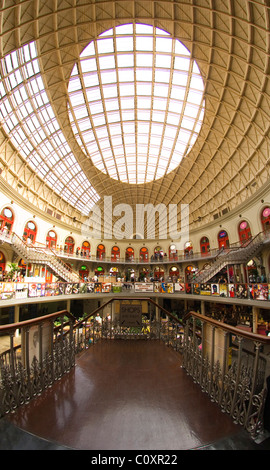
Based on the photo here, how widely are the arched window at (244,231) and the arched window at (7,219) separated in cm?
2528

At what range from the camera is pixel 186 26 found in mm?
15891

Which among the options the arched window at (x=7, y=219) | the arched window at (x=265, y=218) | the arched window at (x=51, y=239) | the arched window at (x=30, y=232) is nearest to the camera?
the arched window at (x=265, y=218)

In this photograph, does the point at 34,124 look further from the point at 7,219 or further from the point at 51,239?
the point at 51,239

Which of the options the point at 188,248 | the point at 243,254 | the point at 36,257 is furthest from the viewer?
the point at 188,248

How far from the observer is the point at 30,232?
24875 millimetres

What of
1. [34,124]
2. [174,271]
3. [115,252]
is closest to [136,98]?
[34,124]

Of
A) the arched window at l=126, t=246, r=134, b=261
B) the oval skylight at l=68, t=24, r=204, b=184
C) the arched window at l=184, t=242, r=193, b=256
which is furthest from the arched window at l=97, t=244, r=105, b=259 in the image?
the arched window at l=184, t=242, r=193, b=256

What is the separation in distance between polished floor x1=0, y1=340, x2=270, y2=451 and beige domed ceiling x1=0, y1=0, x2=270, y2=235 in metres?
19.1

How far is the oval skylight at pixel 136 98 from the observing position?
1805cm

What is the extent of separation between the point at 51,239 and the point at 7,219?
808cm

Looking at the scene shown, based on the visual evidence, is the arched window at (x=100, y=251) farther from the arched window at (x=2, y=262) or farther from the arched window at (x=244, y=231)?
the arched window at (x=244, y=231)

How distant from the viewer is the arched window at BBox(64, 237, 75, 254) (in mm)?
31186

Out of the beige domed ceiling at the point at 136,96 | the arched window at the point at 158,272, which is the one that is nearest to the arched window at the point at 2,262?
the beige domed ceiling at the point at 136,96

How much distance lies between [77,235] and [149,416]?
32.4 m
